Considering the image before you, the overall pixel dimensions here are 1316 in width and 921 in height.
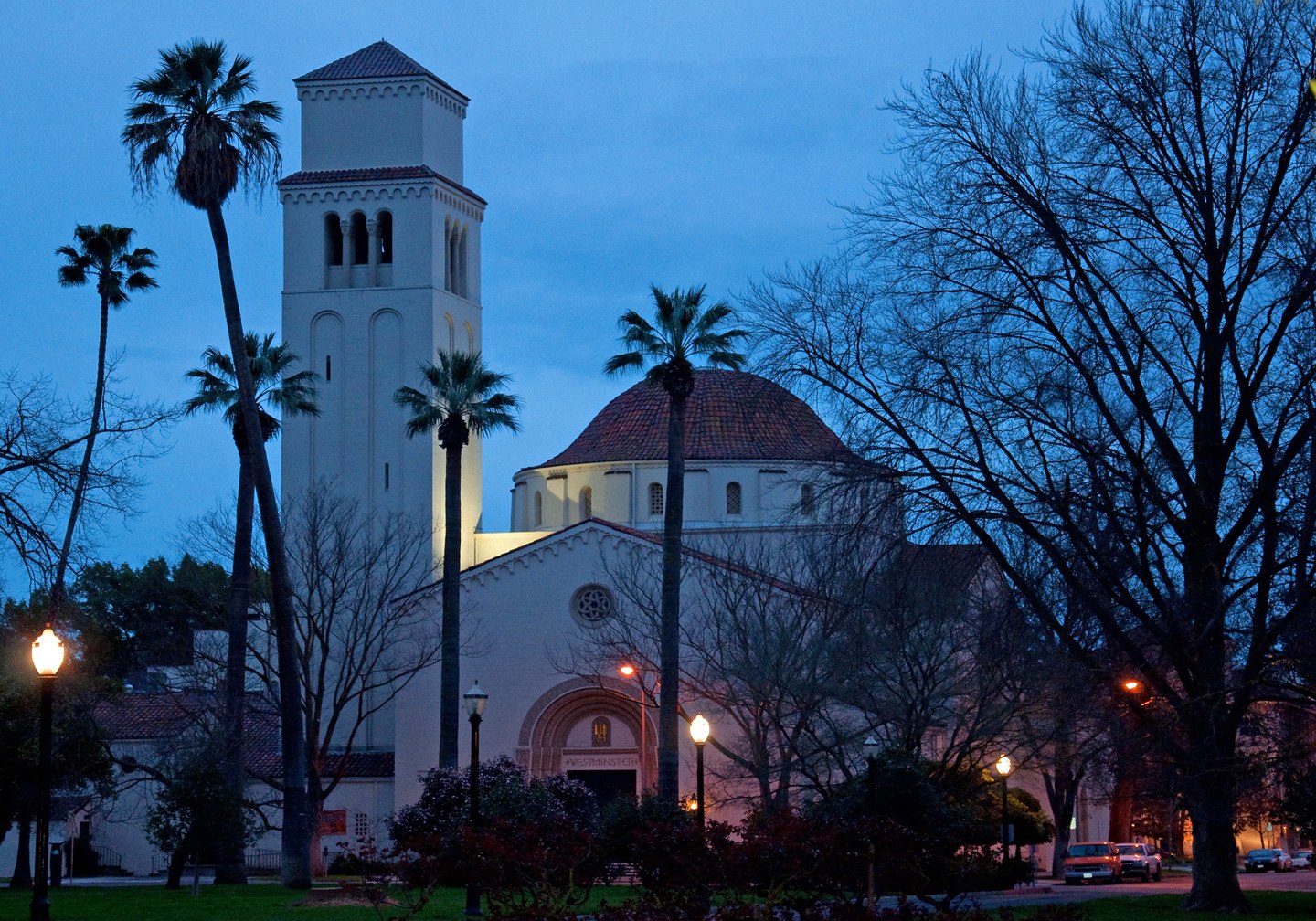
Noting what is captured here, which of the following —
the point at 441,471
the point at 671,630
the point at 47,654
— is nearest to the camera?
the point at 47,654

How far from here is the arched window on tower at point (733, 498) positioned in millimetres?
60094

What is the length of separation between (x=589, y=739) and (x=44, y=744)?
122 feet

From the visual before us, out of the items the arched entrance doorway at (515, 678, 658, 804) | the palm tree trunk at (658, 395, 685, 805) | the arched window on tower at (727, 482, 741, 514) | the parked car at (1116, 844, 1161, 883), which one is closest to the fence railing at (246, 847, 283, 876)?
the arched entrance doorway at (515, 678, 658, 804)

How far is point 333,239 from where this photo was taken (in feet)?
201

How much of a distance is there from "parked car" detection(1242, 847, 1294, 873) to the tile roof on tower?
37.3 meters

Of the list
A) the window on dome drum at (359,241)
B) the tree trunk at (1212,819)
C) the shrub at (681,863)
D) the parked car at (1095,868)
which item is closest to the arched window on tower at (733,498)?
the window on dome drum at (359,241)

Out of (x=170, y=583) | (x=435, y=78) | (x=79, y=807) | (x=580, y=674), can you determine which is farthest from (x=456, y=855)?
(x=170, y=583)

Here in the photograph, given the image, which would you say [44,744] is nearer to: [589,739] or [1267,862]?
[589,739]

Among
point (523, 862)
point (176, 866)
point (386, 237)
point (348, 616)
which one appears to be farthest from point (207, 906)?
point (386, 237)

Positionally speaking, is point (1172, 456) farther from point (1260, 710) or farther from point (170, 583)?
point (170, 583)

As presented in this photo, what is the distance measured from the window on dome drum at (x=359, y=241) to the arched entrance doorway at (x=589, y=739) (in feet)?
57.1

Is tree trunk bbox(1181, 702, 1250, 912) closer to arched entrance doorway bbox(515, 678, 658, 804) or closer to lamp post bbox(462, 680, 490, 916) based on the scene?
lamp post bbox(462, 680, 490, 916)

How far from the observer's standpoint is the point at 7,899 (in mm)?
A: 29328

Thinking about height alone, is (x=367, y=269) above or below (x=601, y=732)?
above
